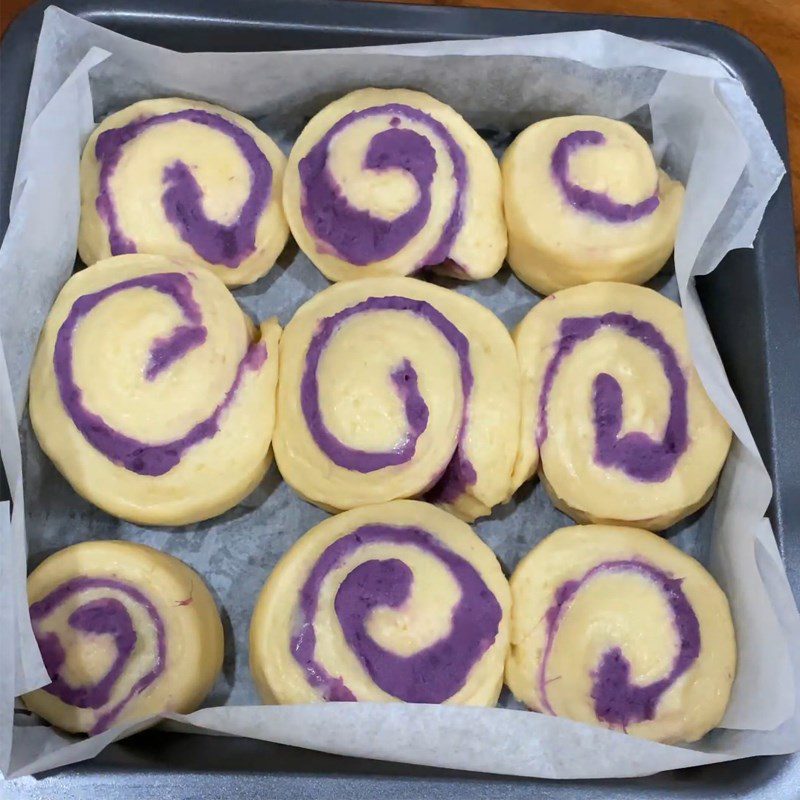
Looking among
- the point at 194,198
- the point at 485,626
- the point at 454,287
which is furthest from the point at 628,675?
the point at 194,198

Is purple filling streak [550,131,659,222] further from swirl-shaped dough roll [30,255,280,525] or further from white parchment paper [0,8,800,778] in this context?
swirl-shaped dough roll [30,255,280,525]

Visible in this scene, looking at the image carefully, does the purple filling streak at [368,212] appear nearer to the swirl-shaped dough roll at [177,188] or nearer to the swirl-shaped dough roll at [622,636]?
the swirl-shaped dough roll at [177,188]

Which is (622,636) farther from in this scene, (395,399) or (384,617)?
(395,399)

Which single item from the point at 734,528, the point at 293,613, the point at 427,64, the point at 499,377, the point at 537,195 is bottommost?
the point at 293,613

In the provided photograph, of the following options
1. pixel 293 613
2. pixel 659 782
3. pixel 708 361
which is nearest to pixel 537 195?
pixel 708 361

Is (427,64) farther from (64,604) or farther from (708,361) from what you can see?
(64,604)

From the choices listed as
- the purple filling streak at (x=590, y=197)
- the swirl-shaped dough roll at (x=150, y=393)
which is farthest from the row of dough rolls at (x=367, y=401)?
the purple filling streak at (x=590, y=197)
